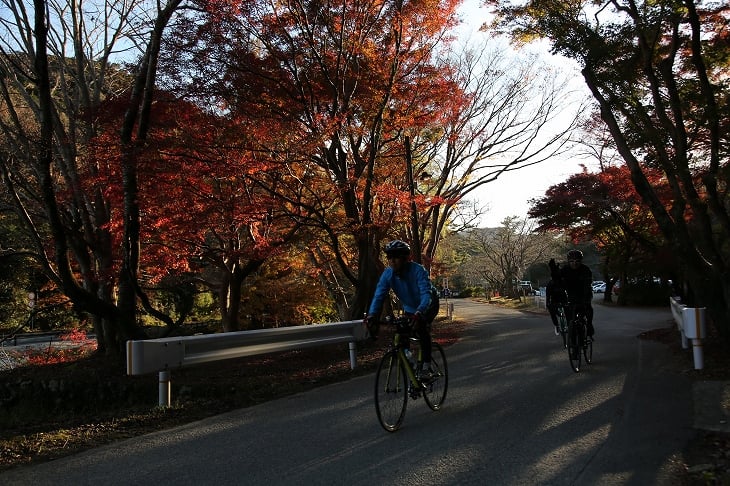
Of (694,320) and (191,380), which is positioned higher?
(694,320)

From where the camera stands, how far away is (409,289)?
18.6 feet

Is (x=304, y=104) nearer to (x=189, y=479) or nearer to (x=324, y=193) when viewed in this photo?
(x=324, y=193)

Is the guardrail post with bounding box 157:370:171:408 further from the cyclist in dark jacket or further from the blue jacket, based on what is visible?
the cyclist in dark jacket

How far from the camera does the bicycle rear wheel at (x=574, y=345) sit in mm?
8164

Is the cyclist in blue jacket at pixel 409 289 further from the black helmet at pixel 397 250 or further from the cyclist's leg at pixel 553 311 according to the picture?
the cyclist's leg at pixel 553 311

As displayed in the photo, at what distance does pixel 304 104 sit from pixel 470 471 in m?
9.24

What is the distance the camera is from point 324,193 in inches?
614

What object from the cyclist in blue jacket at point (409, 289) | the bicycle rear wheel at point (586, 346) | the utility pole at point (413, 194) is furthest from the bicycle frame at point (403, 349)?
the utility pole at point (413, 194)

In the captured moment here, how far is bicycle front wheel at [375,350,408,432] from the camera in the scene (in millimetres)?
5117

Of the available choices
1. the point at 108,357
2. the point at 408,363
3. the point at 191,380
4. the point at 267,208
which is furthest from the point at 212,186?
the point at 408,363

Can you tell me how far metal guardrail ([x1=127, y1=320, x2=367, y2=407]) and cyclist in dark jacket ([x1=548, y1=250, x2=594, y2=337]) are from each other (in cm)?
354

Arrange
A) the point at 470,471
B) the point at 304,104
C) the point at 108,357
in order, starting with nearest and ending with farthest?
1. the point at 470,471
2. the point at 304,104
3. the point at 108,357

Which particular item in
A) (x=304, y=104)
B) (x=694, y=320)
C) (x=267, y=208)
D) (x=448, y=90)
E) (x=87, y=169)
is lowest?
(x=694, y=320)

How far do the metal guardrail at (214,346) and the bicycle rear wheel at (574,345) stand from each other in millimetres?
3484
